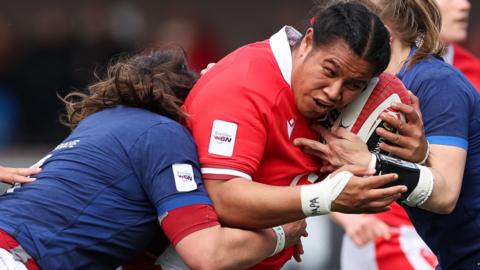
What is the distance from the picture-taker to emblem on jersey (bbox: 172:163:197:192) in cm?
425

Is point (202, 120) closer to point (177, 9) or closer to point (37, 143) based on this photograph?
point (37, 143)

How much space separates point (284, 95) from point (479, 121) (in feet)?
2.78

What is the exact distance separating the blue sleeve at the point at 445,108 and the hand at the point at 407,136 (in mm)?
86

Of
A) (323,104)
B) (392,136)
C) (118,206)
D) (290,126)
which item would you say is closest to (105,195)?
(118,206)

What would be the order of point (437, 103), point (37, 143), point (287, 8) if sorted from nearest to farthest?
point (437, 103) → point (37, 143) → point (287, 8)

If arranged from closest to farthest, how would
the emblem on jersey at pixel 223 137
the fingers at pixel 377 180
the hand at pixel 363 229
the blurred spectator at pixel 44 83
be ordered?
the fingers at pixel 377 180, the emblem on jersey at pixel 223 137, the hand at pixel 363 229, the blurred spectator at pixel 44 83

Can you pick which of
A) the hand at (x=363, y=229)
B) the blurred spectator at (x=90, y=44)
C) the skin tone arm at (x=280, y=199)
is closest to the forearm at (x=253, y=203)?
the skin tone arm at (x=280, y=199)

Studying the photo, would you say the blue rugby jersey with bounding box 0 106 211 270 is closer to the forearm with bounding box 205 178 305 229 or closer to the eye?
the forearm with bounding box 205 178 305 229

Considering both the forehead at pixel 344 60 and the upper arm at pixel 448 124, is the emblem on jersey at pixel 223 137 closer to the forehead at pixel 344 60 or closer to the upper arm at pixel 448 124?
the forehead at pixel 344 60

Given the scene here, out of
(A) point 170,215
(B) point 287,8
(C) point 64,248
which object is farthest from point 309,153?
(B) point 287,8

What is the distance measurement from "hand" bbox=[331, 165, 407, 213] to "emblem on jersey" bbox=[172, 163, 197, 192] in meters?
0.54

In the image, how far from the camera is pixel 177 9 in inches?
538

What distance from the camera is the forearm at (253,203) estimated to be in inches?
166

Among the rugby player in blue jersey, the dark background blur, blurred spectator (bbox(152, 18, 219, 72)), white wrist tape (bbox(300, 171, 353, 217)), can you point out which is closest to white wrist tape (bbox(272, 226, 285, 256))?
the rugby player in blue jersey
